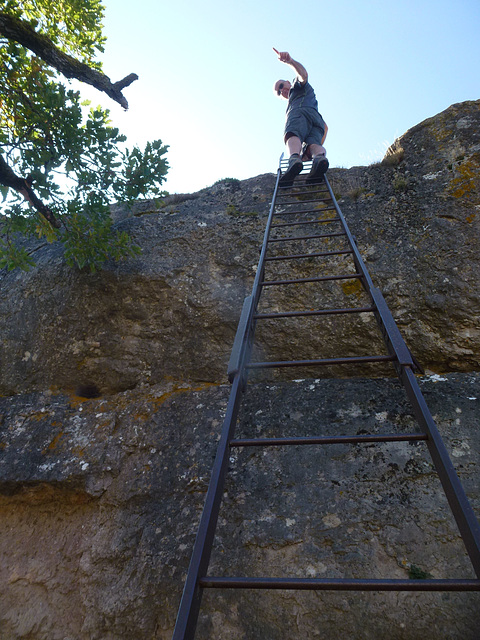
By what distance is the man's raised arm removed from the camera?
4.64m

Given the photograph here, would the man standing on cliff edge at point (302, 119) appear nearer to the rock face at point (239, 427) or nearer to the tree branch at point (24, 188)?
the rock face at point (239, 427)

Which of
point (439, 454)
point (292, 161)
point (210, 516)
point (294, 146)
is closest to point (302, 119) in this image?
point (294, 146)

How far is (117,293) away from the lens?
3.58 metres

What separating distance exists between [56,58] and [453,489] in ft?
15.4

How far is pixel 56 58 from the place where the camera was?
3998 millimetres

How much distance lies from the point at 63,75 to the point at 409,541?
474cm

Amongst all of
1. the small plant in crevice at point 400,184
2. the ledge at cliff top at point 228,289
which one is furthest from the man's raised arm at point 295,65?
the small plant in crevice at point 400,184

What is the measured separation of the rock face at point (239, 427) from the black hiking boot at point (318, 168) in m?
0.19

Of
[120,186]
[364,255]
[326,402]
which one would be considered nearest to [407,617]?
[326,402]

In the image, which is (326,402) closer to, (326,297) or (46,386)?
(326,297)

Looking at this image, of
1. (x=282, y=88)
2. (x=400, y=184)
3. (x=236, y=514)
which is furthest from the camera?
(x=282, y=88)

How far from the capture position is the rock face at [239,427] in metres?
2.02

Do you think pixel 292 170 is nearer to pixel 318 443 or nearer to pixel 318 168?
pixel 318 168

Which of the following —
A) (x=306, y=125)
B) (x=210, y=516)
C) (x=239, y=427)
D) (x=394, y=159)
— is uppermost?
(x=306, y=125)
